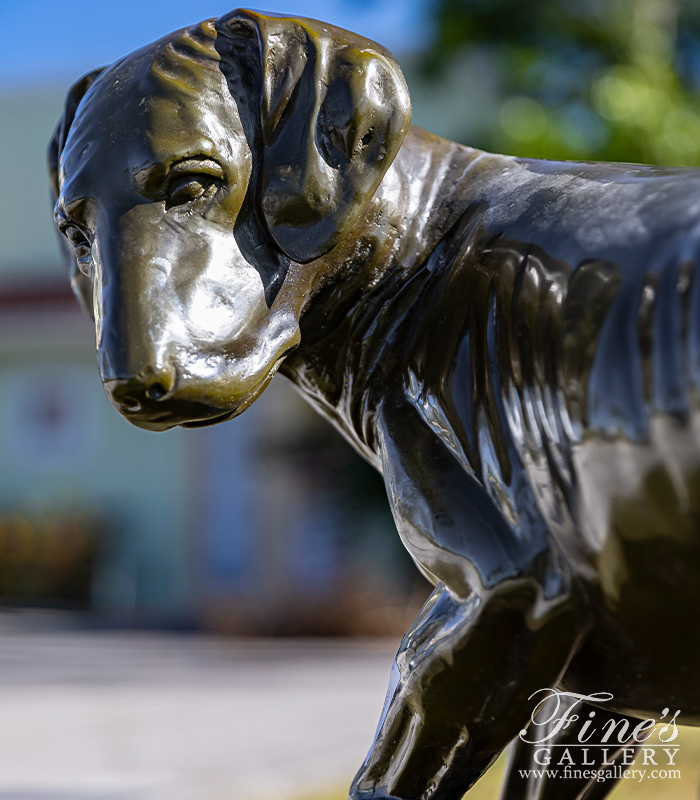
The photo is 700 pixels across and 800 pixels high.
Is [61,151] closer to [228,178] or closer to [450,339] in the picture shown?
[228,178]

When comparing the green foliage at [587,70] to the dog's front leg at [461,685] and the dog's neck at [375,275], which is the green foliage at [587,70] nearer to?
the dog's neck at [375,275]

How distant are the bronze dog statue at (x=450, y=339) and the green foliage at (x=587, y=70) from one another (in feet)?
24.5

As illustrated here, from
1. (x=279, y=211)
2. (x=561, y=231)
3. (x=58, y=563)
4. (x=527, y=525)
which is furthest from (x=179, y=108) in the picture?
(x=58, y=563)

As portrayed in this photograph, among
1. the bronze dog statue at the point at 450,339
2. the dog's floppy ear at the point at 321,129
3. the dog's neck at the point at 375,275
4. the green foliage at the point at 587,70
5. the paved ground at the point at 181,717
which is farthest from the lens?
the green foliage at the point at 587,70

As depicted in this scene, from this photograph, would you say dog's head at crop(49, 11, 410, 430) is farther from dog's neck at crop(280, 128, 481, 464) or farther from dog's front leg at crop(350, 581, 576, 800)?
dog's front leg at crop(350, 581, 576, 800)

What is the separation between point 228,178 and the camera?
1.20m

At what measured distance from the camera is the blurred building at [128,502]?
11500 mm

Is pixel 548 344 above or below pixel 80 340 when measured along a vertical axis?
above

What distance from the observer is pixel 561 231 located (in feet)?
3.86

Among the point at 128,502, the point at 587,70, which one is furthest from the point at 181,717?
the point at 587,70

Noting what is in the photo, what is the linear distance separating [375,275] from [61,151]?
0.47 metres

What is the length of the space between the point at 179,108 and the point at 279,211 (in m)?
0.17

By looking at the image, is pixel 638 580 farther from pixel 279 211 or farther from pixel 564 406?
pixel 279 211

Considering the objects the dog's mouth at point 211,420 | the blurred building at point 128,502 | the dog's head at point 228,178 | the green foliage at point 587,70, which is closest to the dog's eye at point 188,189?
the dog's head at point 228,178
